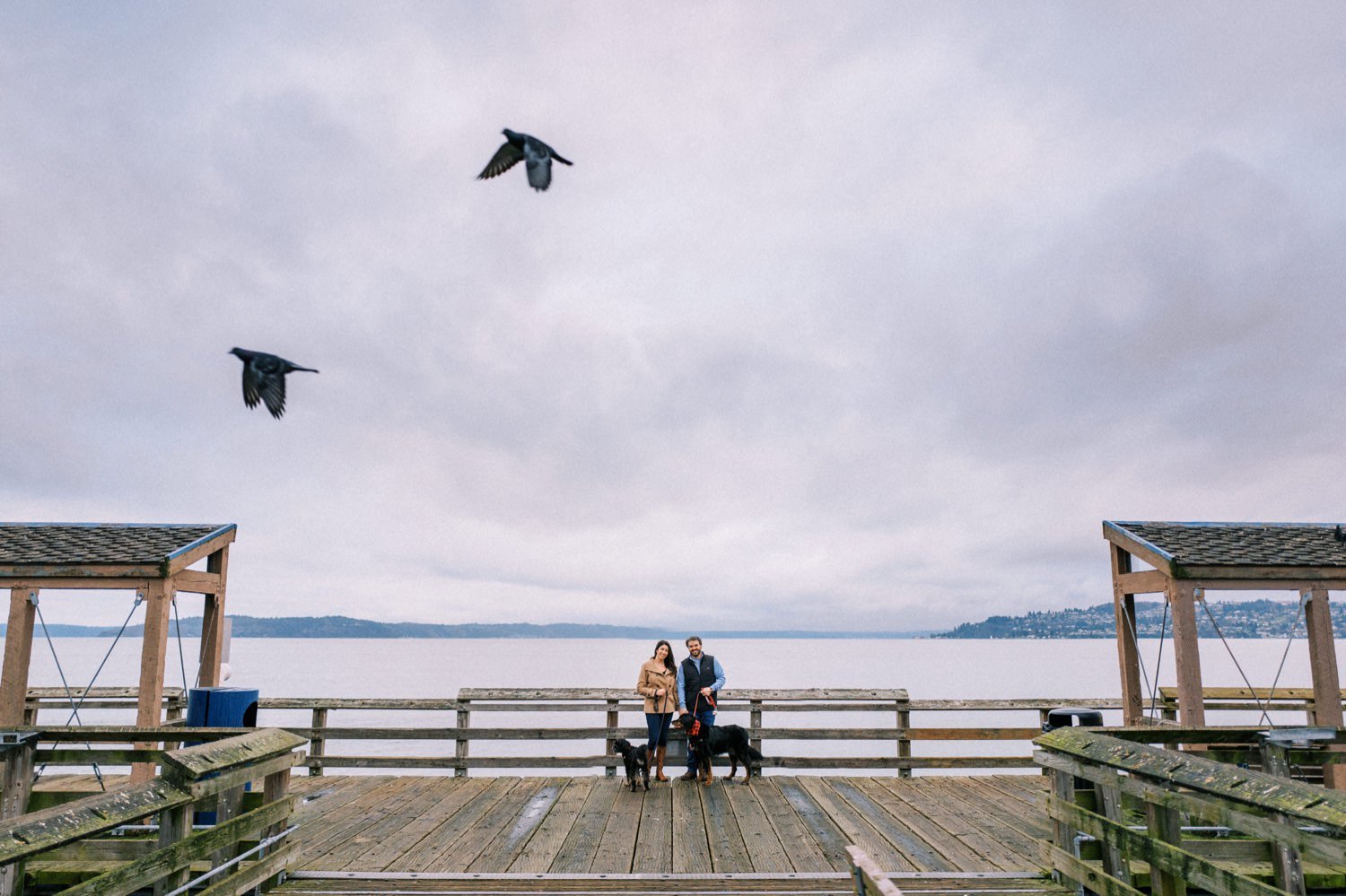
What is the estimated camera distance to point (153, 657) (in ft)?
30.6

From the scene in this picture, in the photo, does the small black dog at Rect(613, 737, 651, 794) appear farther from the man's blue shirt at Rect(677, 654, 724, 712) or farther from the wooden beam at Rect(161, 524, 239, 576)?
the wooden beam at Rect(161, 524, 239, 576)

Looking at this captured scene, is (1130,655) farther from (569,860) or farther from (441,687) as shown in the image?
(441,687)

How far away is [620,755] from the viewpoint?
37.0 feet

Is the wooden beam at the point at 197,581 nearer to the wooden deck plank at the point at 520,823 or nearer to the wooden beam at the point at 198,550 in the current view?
the wooden beam at the point at 198,550

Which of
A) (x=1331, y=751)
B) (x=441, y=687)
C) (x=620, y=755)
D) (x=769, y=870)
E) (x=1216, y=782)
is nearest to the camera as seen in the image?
(x=1216, y=782)

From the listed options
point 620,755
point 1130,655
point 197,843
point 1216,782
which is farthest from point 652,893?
point 1130,655

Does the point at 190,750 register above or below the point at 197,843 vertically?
above

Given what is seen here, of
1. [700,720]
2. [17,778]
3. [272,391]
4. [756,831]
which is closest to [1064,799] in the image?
[756,831]

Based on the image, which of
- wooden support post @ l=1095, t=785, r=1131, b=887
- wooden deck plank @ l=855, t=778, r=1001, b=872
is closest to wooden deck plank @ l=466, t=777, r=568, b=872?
wooden deck plank @ l=855, t=778, r=1001, b=872

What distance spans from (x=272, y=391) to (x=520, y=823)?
178 inches

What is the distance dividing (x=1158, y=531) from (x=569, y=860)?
7756 mm

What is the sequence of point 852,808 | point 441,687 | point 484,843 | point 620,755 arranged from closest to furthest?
point 484,843 → point 852,808 → point 620,755 → point 441,687

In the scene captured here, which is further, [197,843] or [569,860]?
[569,860]

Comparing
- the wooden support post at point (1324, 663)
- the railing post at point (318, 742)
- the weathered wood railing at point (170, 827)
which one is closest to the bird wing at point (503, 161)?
the weathered wood railing at point (170, 827)
